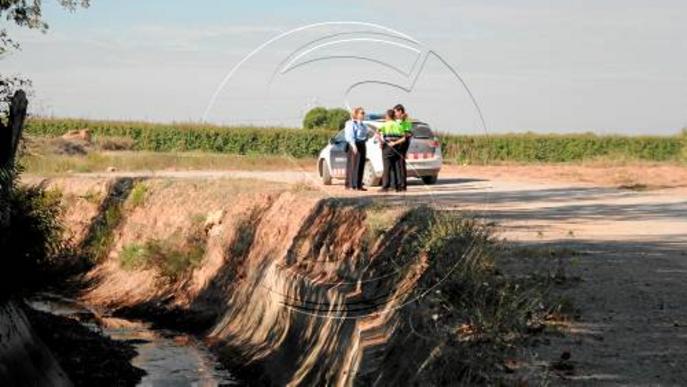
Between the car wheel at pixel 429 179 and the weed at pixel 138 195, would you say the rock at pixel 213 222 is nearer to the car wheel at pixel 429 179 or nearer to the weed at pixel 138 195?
the weed at pixel 138 195

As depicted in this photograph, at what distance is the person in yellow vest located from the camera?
2412cm

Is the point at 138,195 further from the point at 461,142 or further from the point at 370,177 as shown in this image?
the point at 461,142

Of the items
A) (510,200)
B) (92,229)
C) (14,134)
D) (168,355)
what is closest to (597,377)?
(14,134)

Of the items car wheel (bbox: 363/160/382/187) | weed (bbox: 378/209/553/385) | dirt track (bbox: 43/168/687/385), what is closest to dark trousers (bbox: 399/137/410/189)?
dirt track (bbox: 43/168/687/385)

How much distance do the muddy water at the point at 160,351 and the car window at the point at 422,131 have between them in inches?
437

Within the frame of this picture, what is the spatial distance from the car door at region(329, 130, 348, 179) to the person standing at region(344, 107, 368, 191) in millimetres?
3740

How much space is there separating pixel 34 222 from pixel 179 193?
27.5ft

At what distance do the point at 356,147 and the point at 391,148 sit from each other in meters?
1.32

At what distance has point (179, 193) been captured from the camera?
2731 cm

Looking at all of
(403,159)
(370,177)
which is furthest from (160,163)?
(403,159)

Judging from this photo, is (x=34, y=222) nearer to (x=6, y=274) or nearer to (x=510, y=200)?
(x=6, y=274)

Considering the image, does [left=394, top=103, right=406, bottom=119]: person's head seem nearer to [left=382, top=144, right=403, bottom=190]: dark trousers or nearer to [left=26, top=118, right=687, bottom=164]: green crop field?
[left=382, top=144, right=403, bottom=190]: dark trousers

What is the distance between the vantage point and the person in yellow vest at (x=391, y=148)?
24125 mm

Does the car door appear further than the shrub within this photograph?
Yes
